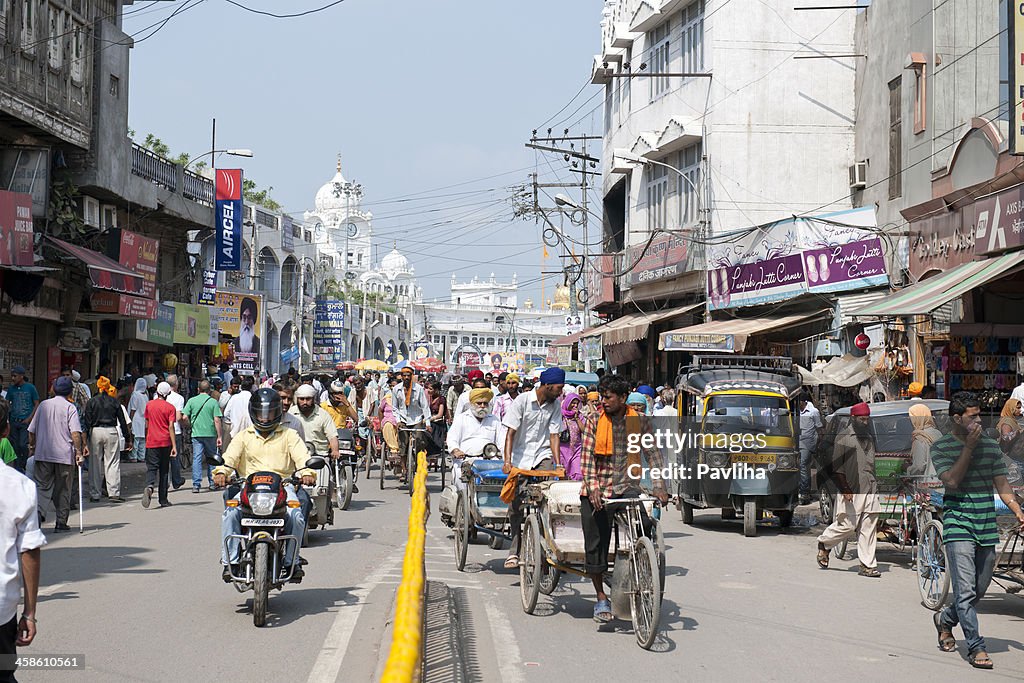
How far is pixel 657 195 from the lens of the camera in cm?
3338

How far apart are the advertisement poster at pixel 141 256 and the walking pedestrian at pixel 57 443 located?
1224cm

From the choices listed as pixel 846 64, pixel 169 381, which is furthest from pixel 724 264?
pixel 169 381

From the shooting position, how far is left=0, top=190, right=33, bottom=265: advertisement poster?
62.6 ft

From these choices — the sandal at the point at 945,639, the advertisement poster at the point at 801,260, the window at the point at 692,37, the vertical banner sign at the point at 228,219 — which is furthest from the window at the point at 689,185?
the sandal at the point at 945,639

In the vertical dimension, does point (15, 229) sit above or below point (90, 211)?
below

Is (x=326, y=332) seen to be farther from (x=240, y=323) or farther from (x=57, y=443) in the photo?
(x=57, y=443)

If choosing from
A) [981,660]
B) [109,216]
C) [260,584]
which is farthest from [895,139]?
[109,216]

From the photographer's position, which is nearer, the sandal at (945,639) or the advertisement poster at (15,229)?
the sandal at (945,639)

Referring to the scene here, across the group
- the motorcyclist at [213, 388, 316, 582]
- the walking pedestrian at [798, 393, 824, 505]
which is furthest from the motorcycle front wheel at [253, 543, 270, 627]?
the walking pedestrian at [798, 393, 824, 505]

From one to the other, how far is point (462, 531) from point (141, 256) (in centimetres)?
1843

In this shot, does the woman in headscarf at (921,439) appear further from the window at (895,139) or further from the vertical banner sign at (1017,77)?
the window at (895,139)

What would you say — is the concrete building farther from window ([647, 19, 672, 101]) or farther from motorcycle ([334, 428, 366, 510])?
motorcycle ([334, 428, 366, 510])

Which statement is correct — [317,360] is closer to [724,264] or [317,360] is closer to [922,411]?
[724,264]

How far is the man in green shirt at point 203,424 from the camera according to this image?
1789 centimetres
